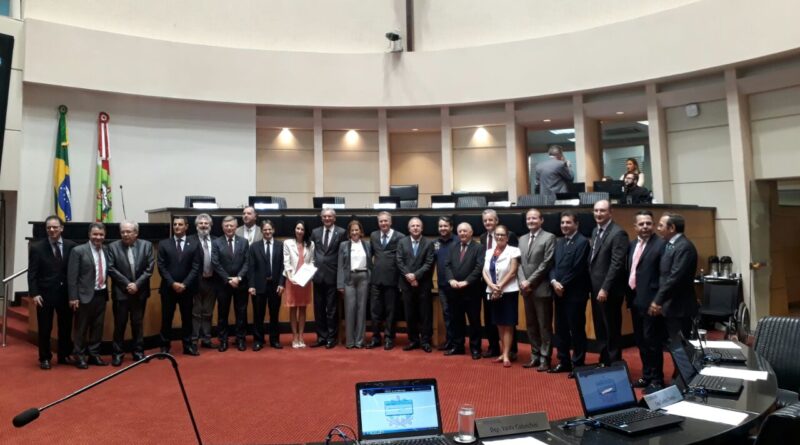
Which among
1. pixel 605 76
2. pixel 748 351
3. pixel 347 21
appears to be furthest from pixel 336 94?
pixel 748 351

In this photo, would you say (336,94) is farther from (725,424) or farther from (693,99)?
(725,424)

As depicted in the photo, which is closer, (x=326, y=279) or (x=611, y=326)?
(x=611, y=326)

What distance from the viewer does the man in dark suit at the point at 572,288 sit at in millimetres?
4750

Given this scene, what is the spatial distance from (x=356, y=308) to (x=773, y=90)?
6325 millimetres

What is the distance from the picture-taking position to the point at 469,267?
548 cm

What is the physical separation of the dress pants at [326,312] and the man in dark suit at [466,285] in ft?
4.39

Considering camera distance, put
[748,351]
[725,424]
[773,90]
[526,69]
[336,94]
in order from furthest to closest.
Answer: [336,94], [526,69], [773,90], [748,351], [725,424]

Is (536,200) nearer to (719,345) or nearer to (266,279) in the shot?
(266,279)

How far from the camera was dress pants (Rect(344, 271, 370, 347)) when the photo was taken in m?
6.05

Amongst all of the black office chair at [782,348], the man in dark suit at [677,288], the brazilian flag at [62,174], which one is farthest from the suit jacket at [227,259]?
the black office chair at [782,348]

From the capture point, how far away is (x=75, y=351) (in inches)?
204

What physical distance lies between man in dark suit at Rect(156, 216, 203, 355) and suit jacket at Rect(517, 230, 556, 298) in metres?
3.36

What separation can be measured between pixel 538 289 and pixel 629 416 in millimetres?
2909

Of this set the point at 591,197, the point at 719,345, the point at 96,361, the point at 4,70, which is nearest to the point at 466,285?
the point at 591,197
